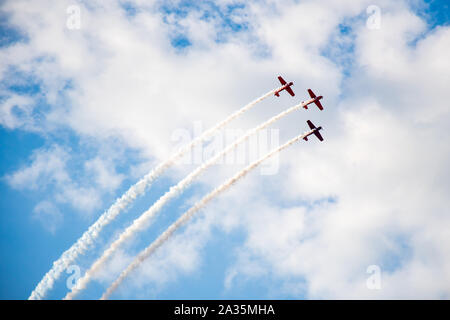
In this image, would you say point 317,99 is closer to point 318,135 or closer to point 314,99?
point 314,99

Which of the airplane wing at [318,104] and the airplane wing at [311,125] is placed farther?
the airplane wing at [311,125]

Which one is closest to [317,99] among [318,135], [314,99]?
[314,99]

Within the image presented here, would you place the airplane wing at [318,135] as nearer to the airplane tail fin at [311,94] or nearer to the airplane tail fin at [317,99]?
the airplane tail fin at [317,99]

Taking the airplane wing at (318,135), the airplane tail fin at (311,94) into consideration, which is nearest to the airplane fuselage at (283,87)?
the airplane tail fin at (311,94)

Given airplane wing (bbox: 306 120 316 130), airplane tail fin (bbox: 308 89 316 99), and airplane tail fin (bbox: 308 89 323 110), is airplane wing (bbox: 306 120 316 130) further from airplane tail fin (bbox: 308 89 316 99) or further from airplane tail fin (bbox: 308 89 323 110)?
airplane tail fin (bbox: 308 89 316 99)

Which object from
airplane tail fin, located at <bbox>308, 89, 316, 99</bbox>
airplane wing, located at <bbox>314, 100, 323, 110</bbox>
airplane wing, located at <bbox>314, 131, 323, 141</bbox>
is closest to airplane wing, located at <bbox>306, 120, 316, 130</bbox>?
airplane wing, located at <bbox>314, 131, 323, 141</bbox>

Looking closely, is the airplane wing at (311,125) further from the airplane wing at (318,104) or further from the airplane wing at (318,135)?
the airplane wing at (318,104)

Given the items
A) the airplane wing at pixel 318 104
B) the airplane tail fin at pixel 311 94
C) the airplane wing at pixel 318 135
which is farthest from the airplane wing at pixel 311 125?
the airplane tail fin at pixel 311 94

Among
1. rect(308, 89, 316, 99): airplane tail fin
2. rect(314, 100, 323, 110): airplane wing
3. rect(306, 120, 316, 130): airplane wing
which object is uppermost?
rect(308, 89, 316, 99): airplane tail fin

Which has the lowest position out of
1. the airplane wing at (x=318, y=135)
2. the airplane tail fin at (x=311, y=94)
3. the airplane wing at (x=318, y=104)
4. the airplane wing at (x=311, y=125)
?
the airplane wing at (x=318, y=135)

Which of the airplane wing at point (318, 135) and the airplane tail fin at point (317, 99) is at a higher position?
the airplane tail fin at point (317, 99)

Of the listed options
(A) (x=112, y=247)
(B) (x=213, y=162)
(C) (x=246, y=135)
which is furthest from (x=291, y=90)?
(A) (x=112, y=247)
